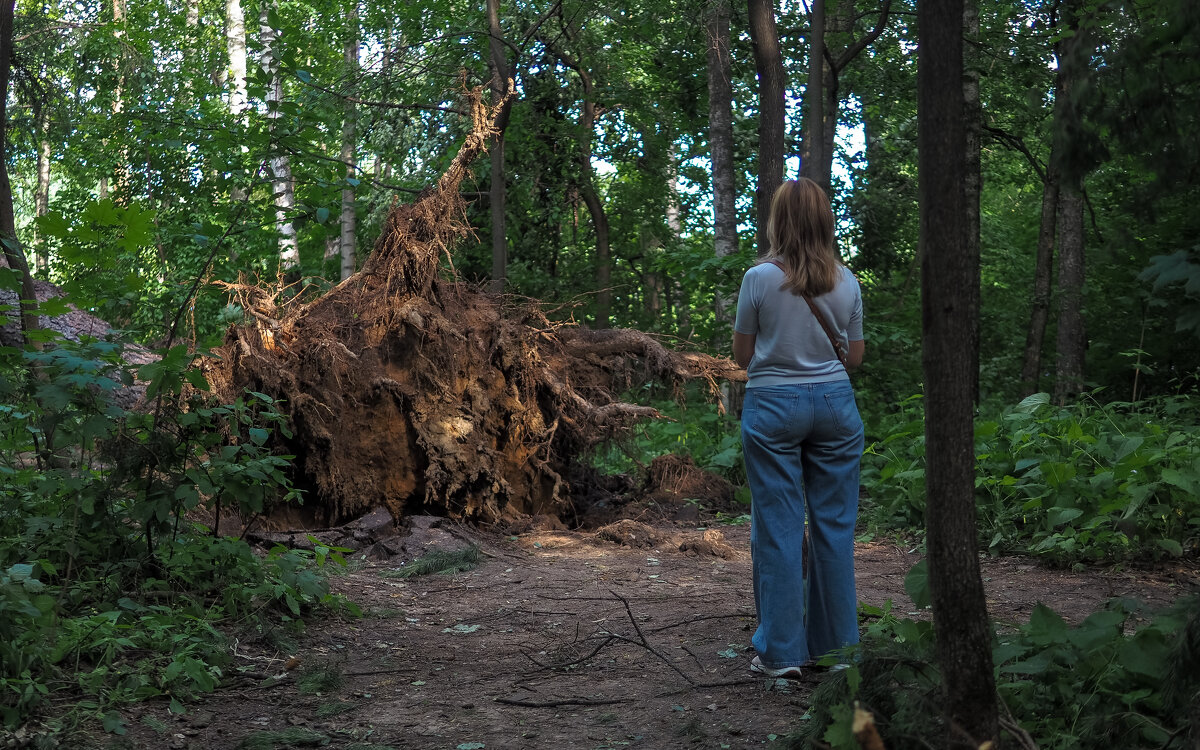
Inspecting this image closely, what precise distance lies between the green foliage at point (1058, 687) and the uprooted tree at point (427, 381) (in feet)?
19.4

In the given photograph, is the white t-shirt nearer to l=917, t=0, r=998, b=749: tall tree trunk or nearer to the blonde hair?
the blonde hair

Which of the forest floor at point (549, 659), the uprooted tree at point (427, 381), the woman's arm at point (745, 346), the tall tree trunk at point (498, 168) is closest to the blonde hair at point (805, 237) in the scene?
the woman's arm at point (745, 346)

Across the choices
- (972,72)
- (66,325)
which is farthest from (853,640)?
(66,325)

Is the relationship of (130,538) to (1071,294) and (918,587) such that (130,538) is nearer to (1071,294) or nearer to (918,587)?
(918,587)

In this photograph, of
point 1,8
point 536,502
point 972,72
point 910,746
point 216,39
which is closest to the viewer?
point 910,746

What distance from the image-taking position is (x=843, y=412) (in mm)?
4035

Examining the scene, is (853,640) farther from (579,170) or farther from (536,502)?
(579,170)

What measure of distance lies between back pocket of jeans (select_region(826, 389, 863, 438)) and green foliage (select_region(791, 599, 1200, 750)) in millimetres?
1061

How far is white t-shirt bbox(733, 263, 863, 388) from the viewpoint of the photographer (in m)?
4.02

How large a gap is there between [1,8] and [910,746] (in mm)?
7546

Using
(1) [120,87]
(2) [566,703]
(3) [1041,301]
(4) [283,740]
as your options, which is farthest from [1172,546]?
(1) [120,87]

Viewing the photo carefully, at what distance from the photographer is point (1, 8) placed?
677cm

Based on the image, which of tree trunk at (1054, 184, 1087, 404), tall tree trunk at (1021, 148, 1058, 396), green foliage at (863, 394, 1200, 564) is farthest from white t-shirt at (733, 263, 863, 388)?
tree trunk at (1054, 184, 1087, 404)

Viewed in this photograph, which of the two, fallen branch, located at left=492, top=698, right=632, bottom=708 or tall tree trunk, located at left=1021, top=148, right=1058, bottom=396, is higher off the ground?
tall tree trunk, located at left=1021, top=148, right=1058, bottom=396
